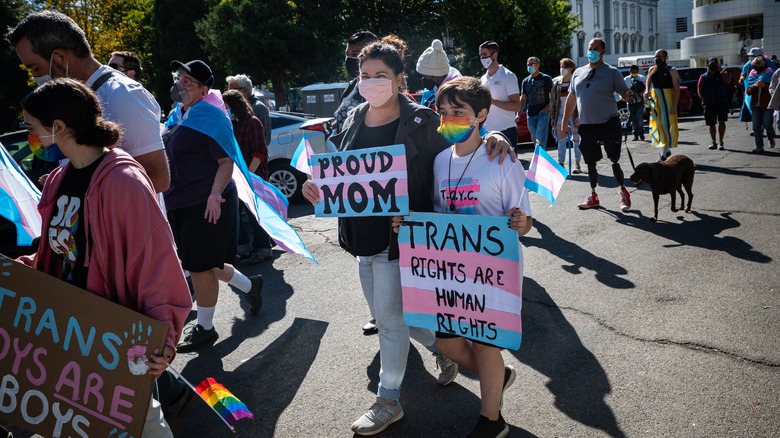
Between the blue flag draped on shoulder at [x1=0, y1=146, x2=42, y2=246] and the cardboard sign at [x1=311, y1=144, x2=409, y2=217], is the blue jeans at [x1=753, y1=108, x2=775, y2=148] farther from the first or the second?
the blue flag draped on shoulder at [x1=0, y1=146, x2=42, y2=246]

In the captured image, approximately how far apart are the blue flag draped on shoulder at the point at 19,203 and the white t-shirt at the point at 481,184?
2.35 metres

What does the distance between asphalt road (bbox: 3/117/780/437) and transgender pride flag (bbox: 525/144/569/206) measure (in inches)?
48.2

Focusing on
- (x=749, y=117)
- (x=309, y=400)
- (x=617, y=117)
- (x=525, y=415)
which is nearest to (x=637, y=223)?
(x=617, y=117)

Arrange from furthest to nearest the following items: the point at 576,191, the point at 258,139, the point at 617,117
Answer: the point at 576,191, the point at 617,117, the point at 258,139

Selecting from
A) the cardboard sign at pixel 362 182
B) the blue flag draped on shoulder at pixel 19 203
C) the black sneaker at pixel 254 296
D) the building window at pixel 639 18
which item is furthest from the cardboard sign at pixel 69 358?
the building window at pixel 639 18

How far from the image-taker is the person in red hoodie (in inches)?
89.7

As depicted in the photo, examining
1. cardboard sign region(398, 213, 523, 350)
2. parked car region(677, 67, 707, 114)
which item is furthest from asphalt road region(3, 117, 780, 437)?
parked car region(677, 67, 707, 114)

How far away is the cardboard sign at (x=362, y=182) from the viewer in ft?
10.0

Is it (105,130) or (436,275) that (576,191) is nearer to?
(436,275)

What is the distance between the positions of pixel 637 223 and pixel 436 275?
196 inches

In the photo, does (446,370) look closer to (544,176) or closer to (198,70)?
(544,176)

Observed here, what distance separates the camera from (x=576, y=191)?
30.5 ft

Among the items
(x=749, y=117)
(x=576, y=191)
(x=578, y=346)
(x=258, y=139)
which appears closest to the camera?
(x=578, y=346)

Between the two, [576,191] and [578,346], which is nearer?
[578,346]
